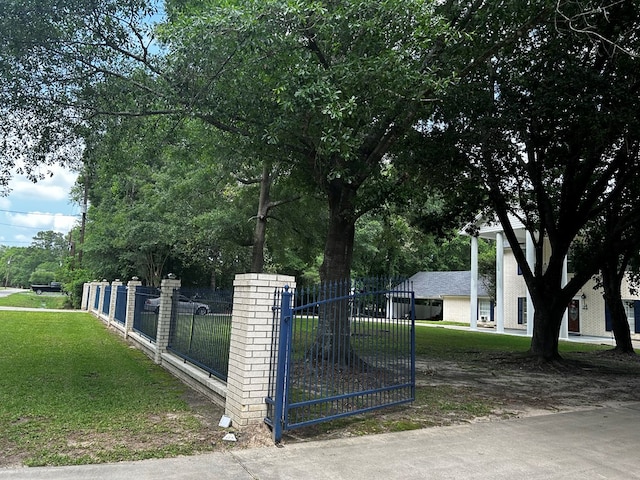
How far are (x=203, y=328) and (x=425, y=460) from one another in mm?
4431

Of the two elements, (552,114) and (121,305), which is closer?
(552,114)

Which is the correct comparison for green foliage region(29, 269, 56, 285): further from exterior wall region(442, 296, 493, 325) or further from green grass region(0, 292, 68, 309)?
exterior wall region(442, 296, 493, 325)

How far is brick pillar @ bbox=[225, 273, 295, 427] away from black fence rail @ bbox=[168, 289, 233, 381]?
1.15 meters

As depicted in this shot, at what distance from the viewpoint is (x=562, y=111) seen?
9602mm

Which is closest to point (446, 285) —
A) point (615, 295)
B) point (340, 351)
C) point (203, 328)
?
point (615, 295)

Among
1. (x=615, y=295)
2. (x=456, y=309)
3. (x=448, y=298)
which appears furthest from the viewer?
(x=448, y=298)

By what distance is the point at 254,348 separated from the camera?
561cm

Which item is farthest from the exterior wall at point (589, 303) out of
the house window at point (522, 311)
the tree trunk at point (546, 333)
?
the tree trunk at point (546, 333)

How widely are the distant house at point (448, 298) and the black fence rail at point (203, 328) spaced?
27.8 metres

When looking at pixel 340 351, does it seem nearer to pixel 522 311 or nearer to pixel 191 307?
pixel 191 307

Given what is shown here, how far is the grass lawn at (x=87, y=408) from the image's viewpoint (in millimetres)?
4887

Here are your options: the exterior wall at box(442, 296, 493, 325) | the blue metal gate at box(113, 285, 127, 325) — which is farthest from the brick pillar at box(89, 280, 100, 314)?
the exterior wall at box(442, 296, 493, 325)

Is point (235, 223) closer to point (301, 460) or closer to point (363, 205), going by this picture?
point (363, 205)

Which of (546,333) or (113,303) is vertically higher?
(113,303)
